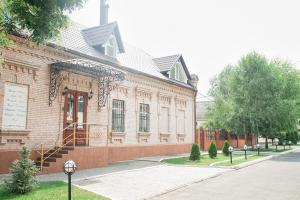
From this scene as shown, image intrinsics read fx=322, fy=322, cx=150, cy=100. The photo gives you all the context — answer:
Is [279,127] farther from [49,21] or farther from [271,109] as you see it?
[49,21]

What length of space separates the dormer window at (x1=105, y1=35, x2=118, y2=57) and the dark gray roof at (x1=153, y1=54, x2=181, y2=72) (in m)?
6.15

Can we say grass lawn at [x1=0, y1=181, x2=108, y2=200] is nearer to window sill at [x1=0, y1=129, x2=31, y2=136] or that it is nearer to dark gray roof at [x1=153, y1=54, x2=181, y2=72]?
window sill at [x1=0, y1=129, x2=31, y2=136]

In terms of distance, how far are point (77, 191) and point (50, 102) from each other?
20.3 ft

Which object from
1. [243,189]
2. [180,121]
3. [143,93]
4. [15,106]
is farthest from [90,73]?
[180,121]

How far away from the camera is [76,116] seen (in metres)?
15.9

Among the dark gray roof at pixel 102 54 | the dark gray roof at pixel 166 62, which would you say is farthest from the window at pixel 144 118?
the dark gray roof at pixel 166 62

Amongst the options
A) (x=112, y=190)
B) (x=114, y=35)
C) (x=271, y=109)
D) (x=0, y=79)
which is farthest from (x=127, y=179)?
(x=271, y=109)

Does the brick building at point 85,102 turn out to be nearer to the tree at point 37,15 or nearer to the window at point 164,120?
the window at point 164,120

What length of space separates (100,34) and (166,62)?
25.9ft

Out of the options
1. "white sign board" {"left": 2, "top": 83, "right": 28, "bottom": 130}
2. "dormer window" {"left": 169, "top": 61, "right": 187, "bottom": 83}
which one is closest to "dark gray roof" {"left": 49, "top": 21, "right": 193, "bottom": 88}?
"dormer window" {"left": 169, "top": 61, "right": 187, "bottom": 83}

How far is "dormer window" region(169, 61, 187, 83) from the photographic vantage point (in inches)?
1016

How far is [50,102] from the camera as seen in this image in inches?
567

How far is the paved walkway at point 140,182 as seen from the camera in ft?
30.7

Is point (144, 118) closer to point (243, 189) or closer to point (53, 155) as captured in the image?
point (53, 155)
